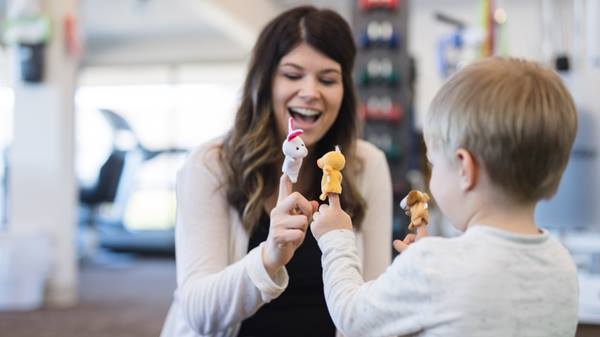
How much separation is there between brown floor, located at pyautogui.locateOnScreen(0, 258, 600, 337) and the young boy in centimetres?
150

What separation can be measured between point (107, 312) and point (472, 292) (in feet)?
9.21

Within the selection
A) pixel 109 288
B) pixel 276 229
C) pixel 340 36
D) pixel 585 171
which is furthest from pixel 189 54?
pixel 276 229

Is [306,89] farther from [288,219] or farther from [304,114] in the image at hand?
[288,219]

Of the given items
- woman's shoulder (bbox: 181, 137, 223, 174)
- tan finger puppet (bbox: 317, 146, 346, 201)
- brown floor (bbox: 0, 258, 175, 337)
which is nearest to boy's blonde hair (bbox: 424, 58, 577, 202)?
tan finger puppet (bbox: 317, 146, 346, 201)

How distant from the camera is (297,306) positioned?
4.25 ft

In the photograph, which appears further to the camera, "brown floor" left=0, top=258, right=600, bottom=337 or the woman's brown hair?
"brown floor" left=0, top=258, right=600, bottom=337

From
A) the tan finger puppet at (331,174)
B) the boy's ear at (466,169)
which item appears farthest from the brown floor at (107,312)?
the boy's ear at (466,169)

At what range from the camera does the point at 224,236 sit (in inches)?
49.5

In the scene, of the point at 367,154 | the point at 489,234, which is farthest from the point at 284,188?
the point at 367,154

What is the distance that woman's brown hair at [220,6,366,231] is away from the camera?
1.28 metres

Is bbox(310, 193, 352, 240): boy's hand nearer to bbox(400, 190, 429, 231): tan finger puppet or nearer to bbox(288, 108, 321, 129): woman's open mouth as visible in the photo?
bbox(400, 190, 429, 231): tan finger puppet

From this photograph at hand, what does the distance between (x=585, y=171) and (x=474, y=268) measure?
2.39 metres

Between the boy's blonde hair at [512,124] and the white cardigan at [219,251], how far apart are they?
1.29 feet

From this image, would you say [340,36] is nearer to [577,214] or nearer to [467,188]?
[467,188]
